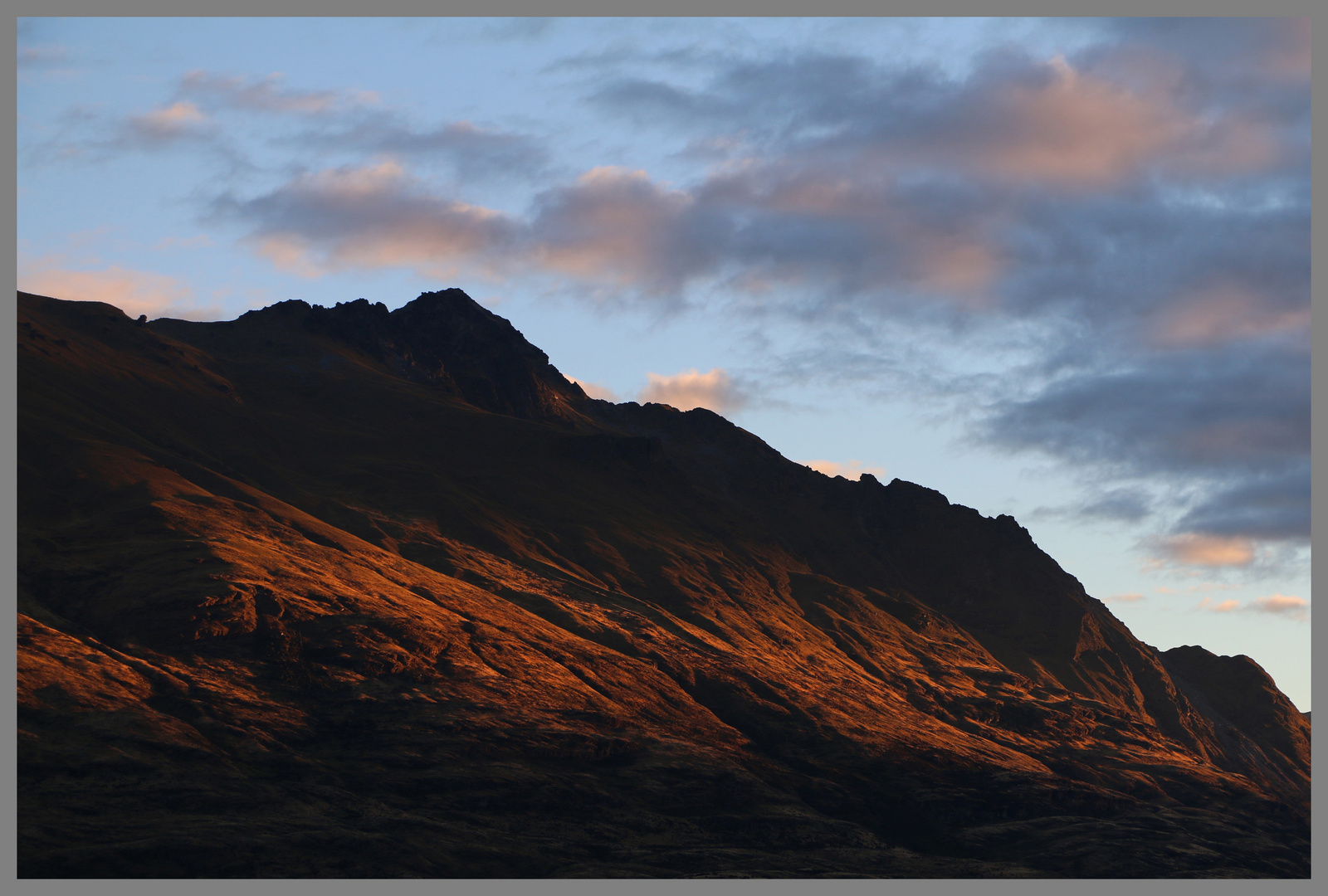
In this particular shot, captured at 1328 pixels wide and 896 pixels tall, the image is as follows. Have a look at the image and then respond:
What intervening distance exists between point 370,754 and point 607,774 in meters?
30.5

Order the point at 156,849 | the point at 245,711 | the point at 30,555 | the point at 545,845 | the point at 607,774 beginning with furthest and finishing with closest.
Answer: the point at 30,555 → the point at 607,774 → the point at 245,711 → the point at 545,845 → the point at 156,849

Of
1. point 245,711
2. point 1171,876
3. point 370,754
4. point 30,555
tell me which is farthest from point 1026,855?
point 30,555

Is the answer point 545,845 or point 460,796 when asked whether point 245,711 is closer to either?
point 460,796

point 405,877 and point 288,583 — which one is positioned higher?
point 288,583

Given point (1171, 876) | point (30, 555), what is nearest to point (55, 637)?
point (30, 555)

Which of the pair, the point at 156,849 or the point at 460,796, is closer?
the point at 156,849

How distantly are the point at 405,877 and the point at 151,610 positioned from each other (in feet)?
207

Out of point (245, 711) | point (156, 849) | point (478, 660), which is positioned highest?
point (478, 660)

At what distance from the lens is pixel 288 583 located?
189 meters

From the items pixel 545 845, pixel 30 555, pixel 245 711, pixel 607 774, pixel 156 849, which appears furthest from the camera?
pixel 30 555

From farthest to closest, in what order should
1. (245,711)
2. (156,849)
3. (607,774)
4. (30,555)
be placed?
(30,555) → (607,774) → (245,711) → (156,849)

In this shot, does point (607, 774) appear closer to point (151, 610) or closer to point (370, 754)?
point (370, 754)

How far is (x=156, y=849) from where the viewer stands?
122m

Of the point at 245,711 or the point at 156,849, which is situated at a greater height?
the point at 245,711
